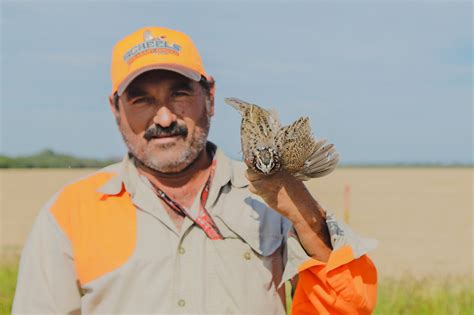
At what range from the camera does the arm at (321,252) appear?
3158 mm

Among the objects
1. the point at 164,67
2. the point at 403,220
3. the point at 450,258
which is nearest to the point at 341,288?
the point at 164,67

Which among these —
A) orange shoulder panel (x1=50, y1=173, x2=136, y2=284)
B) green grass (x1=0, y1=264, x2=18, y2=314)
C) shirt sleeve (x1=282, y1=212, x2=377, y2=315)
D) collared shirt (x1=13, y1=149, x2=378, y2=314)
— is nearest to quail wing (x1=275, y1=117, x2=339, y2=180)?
shirt sleeve (x1=282, y1=212, x2=377, y2=315)

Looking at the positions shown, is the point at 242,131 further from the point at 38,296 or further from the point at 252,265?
the point at 38,296

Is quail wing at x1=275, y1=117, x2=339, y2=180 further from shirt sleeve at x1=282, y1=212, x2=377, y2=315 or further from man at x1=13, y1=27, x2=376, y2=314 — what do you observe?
man at x1=13, y1=27, x2=376, y2=314

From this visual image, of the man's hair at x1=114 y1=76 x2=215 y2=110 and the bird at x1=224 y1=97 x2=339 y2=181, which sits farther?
the man's hair at x1=114 y1=76 x2=215 y2=110

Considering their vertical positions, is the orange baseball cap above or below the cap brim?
above

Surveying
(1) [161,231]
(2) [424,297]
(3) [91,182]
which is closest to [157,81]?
(3) [91,182]

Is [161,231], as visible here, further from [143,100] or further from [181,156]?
[143,100]

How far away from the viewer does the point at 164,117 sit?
12.0ft

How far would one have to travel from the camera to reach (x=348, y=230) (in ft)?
10.9

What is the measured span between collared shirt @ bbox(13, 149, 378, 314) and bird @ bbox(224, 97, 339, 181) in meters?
0.59

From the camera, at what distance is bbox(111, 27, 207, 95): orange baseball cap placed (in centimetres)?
380

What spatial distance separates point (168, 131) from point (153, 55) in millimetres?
474

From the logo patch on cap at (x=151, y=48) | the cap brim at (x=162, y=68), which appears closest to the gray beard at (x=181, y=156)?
the cap brim at (x=162, y=68)
